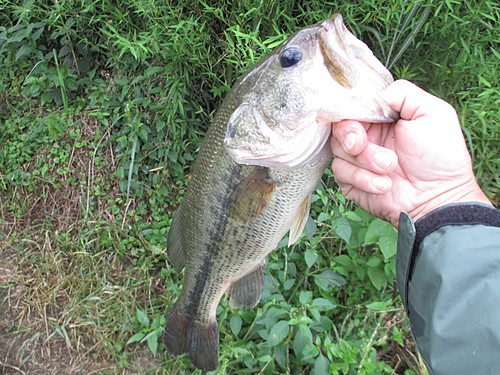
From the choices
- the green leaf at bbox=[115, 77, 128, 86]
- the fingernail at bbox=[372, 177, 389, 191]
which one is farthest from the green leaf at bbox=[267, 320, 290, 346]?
the green leaf at bbox=[115, 77, 128, 86]

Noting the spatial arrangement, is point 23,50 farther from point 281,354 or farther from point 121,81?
point 281,354

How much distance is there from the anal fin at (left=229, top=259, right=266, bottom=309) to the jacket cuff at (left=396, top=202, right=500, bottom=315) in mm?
813

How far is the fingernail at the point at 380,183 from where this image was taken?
4.26 ft

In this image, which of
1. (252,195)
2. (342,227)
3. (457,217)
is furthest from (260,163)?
(342,227)

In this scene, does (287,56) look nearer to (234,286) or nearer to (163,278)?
(234,286)

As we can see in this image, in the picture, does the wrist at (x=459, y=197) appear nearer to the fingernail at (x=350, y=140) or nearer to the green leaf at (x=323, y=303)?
the fingernail at (x=350, y=140)

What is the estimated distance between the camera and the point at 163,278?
2971 millimetres

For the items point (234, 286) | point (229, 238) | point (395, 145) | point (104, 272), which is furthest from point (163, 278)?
point (395, 145)

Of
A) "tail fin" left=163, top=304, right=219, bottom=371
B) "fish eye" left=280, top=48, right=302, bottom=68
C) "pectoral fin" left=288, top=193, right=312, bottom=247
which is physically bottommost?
"tail fin" left=163, top=304, right=219, bottom=371

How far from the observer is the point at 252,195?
1493mm

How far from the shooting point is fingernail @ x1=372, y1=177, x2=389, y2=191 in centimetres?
130

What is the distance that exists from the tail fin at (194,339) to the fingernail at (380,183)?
1.33 metres

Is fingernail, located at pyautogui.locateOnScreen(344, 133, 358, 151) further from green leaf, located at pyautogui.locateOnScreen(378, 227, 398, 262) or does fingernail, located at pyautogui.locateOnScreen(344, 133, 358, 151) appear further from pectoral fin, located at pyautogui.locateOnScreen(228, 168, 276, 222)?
green leaf, located at pyautogui.locateOnScreen(378, 227, 398, 262)

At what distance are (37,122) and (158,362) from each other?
274 cm
